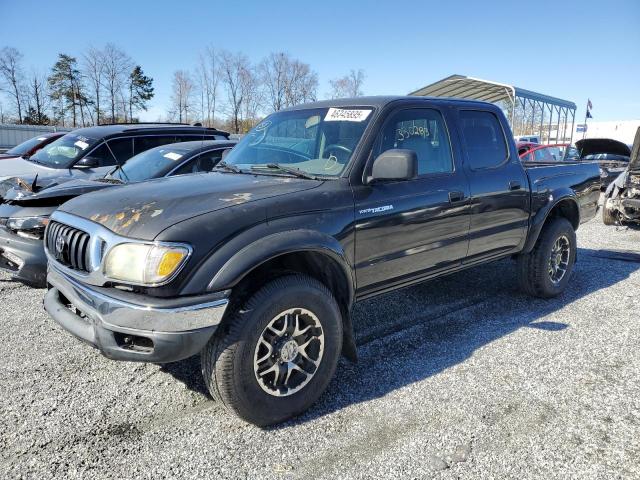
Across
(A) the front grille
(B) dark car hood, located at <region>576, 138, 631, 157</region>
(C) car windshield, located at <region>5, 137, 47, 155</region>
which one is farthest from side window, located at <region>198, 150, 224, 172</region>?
(B) dark car hood, located at <region>576, 138, 631, 157</region>

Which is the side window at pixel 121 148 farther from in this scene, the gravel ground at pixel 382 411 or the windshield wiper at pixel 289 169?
the windshield wiper at pixel 289 169

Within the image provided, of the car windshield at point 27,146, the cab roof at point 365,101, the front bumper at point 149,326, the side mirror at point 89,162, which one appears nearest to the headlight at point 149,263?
the front bumper at point 149,326

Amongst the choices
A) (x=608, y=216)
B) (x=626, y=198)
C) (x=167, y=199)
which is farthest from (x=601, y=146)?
(x=167, y=199)

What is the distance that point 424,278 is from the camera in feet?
12.2

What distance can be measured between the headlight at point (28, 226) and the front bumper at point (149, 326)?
2.06 m

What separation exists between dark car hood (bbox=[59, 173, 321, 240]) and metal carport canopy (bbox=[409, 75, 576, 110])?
47.6ft

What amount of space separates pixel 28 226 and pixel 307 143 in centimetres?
261

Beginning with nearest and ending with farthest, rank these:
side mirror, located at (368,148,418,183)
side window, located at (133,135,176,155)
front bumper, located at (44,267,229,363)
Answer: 1. front bumper, located at (44,267,229,363)
2. side mirror, located at (368,148,418,183)
3. side window, located at (133,135,176,155)

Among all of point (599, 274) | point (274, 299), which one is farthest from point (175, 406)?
point (599, 274)

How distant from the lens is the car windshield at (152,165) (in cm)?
569

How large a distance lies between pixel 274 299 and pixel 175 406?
3.33 ft

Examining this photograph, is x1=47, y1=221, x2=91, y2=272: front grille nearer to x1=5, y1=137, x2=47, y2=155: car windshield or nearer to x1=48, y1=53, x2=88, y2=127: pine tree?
x1=5, y1=137, x2=47, y2=155: car windshield

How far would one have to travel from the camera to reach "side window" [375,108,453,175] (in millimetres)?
3490

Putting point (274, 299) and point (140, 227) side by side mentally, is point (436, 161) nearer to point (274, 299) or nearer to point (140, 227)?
point (274, 299)
